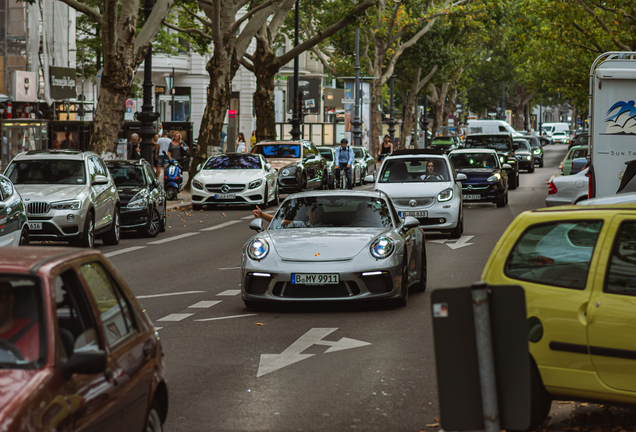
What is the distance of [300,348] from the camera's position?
8.70 meters

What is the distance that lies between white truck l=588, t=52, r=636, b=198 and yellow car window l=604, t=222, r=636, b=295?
13.1 metres

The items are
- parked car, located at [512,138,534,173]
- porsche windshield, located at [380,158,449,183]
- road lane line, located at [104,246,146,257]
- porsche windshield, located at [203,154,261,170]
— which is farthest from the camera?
parked car, located at [512,138,534,173]

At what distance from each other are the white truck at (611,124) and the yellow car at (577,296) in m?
13.0

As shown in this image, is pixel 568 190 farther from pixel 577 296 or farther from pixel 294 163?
pixel 577 296

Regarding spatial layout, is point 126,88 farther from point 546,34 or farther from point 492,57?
point 492,57

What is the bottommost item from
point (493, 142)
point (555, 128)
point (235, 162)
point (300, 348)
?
point (300, 348)

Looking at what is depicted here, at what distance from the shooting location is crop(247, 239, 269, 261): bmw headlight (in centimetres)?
1074

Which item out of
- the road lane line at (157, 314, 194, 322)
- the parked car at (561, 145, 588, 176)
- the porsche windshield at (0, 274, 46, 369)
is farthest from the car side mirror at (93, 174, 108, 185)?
the parked car at (561, 145, 588, 176)

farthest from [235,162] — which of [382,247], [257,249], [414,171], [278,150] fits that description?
[382,247]

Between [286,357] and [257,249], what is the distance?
264 centimetres

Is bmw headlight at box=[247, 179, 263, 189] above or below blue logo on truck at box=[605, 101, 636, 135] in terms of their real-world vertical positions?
below

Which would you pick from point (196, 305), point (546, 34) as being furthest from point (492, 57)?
point (196, 305)

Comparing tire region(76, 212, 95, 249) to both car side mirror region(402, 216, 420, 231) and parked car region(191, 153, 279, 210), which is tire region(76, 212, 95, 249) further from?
parked car region(191, 153, 279, 210)

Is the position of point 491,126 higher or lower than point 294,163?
higher
